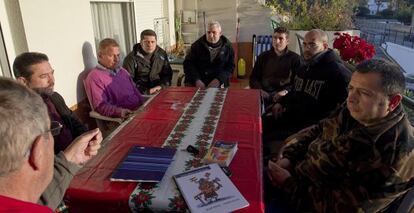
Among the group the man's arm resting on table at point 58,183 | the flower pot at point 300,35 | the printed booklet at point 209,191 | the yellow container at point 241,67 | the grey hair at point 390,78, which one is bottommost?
the yellow container at point 241,67

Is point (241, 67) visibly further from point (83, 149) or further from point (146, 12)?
point (83, 149)

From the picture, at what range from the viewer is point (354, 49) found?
279 cm

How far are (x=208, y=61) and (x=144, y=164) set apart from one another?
8.36 ft

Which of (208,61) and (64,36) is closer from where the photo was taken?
(64,36)

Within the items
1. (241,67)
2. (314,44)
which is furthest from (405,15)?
(314,44)

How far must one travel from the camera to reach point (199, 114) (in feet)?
7.23

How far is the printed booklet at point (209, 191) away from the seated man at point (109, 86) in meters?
1.32

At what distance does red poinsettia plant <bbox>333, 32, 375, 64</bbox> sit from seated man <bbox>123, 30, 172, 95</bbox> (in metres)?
1.90

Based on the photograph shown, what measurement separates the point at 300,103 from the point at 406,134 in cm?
133

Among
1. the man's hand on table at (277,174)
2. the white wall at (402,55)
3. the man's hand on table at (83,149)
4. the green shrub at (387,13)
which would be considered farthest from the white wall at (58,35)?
the green shrub at (387,13)

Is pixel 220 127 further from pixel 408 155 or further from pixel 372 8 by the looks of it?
pixel 372 8

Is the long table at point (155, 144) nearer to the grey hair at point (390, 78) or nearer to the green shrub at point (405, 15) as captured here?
the grey hair at point (390, 78)

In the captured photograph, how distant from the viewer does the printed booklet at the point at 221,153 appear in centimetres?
149

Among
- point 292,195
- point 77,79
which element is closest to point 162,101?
point 77,79
